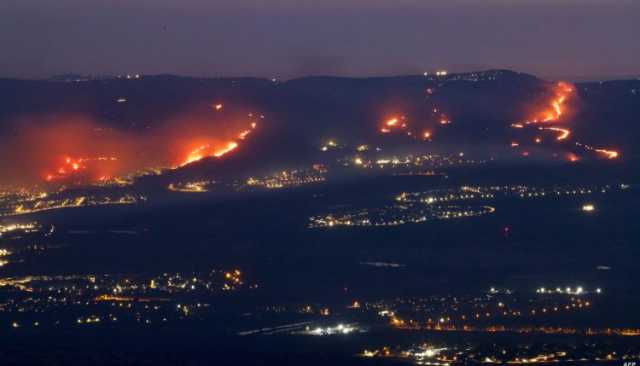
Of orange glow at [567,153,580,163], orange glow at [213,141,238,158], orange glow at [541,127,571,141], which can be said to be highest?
orange glow at [213,141,238,158]

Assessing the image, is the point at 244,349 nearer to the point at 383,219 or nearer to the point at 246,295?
the point at 246,295

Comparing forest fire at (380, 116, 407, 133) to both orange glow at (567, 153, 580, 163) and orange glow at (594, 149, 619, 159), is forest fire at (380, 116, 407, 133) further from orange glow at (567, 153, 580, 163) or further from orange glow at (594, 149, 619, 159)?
orange glow at (594, 149, 619, 159)

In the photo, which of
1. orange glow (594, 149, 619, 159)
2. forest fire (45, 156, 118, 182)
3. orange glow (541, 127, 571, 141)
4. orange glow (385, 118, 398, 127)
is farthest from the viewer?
orange glow (385, 118, 398, 127)

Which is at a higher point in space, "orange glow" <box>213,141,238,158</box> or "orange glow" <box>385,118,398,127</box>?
"orange glow" <box>385,118,398,127</box>

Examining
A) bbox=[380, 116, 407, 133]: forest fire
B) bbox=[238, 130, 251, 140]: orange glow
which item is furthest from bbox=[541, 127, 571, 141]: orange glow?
bbox=[238, 130, 251, 140]: orange glow

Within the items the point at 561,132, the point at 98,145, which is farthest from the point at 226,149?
the point at 561,132

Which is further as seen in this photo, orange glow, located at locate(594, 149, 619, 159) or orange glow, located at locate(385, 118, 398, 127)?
orange glow, located at locate(385, 118, 398, 127)

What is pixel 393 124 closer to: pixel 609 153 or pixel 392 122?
pixel 392 122

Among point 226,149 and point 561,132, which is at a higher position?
point 226,149

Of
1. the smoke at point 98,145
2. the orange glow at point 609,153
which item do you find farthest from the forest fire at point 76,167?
the orange glow at point 609,153

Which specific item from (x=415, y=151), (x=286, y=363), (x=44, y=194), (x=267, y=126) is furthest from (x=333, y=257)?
(x=267, y=126)

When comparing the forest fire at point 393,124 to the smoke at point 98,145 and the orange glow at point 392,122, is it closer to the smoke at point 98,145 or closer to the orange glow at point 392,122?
the orange glow at point 392,122
